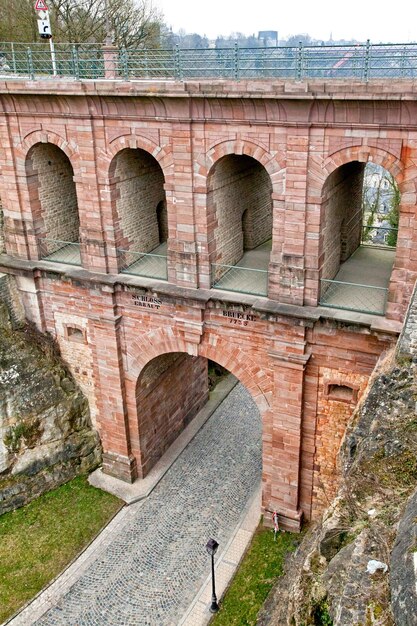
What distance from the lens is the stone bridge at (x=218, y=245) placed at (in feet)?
45.8

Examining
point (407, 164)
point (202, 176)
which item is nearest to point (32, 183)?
point (202, 176)

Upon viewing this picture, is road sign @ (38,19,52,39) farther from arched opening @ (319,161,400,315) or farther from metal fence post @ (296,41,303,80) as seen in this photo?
arched opening @ (319,161,400,315)

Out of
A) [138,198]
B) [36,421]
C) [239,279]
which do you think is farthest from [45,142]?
[36,421]

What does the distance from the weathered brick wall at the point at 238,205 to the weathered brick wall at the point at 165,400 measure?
4.76 meters

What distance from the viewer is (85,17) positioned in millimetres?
34219

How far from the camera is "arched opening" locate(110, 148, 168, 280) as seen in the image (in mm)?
17453

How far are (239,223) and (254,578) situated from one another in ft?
34.2

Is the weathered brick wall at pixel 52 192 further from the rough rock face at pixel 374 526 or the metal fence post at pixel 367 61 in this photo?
the rough rock face at pixel 374 526

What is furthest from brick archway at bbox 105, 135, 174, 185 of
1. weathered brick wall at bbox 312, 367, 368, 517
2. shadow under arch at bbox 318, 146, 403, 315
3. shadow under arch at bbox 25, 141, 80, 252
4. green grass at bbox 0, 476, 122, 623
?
green grass at bbox 0, 476, 122, 623

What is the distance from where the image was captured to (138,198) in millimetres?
18484

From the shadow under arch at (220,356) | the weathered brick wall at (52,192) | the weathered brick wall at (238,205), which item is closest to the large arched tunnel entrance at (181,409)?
the shadow under arch at (220,356)

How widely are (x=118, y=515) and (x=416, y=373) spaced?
12.3 meters

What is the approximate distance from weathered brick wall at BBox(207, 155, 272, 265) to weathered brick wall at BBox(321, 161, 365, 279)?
304 cm

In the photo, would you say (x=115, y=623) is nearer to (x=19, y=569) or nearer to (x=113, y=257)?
(x=19, y=569)
